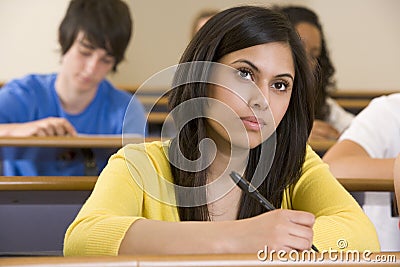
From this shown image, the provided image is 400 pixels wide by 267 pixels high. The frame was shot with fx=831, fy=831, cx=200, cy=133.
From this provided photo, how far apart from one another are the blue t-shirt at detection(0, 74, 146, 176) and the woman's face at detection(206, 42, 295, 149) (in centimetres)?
93

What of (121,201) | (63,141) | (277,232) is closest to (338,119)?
(63,141)

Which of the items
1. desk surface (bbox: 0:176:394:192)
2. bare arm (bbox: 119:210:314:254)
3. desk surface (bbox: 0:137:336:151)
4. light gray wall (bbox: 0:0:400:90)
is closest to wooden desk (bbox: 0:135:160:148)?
desk surface (bbox: 0:137:336:151)

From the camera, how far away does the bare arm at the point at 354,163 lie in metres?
1.85

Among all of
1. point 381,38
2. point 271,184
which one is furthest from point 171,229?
point 381,38

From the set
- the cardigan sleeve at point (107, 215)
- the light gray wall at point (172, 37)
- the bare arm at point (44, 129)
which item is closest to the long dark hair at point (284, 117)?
the cardigan sleeve at point (107, 215)

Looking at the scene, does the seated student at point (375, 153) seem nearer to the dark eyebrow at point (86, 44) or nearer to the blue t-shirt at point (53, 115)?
the blue t-shirt at point (53, 115)

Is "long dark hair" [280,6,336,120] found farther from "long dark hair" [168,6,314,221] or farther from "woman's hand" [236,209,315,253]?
"woman's hand" [236,209,315,253]

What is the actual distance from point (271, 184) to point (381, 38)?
14.1 ft

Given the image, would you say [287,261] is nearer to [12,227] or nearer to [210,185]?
[210,185]

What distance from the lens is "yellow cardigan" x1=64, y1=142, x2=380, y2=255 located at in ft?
3.98

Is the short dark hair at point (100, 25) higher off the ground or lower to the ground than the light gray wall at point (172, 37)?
higher

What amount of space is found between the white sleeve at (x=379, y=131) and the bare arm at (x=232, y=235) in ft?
3.19

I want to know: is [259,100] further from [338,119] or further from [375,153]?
[338,119]

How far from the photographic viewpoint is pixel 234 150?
4.77 ft
